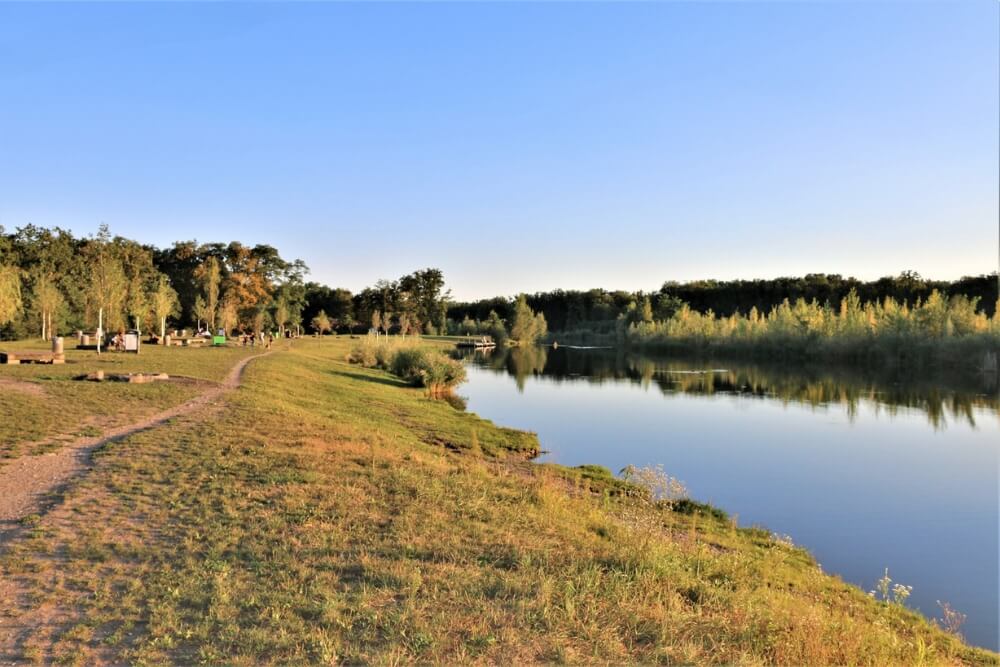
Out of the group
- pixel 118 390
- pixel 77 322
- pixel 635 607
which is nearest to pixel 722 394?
pixel 118 390

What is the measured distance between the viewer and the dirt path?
6.54 meters

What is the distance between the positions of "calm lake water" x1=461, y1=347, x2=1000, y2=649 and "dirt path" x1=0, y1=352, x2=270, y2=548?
10071 millimetres

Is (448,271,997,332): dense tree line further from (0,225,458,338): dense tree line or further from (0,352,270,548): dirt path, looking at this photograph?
(0,352,270,548): dirt path

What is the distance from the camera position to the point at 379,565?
5.43 m

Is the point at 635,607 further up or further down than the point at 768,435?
further up

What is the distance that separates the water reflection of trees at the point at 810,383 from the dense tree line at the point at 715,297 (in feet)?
105

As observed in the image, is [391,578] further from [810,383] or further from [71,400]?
[810,383]

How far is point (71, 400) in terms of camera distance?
45.1ft

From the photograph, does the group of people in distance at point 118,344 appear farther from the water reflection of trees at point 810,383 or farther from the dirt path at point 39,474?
the dirt path at point 39,474

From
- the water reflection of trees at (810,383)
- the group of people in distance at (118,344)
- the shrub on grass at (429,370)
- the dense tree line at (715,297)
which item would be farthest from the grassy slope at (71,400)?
the dense tree line at (715,297)

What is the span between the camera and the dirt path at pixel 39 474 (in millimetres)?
6539

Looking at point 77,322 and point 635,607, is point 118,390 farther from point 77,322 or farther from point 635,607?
point 77,322

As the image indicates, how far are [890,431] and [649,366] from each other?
2943 cm

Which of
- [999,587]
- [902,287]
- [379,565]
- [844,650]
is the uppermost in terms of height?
[902,287]
